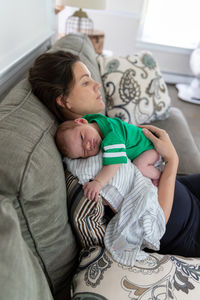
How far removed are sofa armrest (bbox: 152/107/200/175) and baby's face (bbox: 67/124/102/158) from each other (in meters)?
0.73

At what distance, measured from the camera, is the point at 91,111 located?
1.09m

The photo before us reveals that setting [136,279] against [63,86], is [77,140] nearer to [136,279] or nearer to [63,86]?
[63,86]

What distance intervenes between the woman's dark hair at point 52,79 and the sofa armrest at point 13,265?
56 centimetres

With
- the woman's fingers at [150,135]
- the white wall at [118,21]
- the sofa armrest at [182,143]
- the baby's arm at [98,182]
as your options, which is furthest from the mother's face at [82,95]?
the white wall at [118,21]

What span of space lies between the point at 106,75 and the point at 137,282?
1.34 metres

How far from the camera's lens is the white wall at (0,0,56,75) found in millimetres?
1197

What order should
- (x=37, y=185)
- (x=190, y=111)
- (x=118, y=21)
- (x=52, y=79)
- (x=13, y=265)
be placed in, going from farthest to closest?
(x=118, y=21) < (x=190, y=111) < (x=52, y=79) < (x=37, y=185) < (x=13, y=265)

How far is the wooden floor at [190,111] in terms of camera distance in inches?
111

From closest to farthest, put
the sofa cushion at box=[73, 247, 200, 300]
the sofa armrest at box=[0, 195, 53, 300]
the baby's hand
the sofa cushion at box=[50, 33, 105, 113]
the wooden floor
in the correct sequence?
1. the sofa armrest at box=[0, 195, 53, 300]
2. the sofa cushion at box=[73, 247, 200, 300]
3. the baby's hand
4. the sofa cushion at box=[50, 33, 105, 113]
5. the wooden floor

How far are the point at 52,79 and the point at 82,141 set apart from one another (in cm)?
32

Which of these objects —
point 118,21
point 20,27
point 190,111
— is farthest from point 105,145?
point 118,21

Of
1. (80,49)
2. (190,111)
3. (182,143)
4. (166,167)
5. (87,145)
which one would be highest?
(80,49)

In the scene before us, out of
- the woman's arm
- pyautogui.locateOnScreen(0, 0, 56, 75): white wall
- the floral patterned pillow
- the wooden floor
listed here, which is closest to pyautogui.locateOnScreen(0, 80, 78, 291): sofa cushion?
the woman's arm

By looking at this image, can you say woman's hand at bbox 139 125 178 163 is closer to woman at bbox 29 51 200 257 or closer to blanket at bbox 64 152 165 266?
woman at bbox 29 51 200 257
